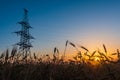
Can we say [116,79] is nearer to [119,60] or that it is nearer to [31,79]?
[119,60]

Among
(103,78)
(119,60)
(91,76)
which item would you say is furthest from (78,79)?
(119,60)

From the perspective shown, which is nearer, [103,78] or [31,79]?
[103,78]

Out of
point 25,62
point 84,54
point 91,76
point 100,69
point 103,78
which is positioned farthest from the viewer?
point 25,62

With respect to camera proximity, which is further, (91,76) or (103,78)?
(91,76)

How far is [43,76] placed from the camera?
17.8 feet

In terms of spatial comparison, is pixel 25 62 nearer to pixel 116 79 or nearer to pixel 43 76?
pixel 43 76

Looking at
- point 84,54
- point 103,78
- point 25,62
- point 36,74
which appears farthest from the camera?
point 25,62

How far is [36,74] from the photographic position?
5273 mm

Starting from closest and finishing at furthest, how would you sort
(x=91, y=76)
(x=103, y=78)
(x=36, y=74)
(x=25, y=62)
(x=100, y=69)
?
(x=103, y=78) → (x=91, y=76) → (x=36, y=74) → (x=100, y=69) → (x=25, y=62)

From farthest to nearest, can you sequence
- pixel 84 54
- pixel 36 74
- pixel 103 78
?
pixel 84 54 → pixel 36 74 → pixel 103 78

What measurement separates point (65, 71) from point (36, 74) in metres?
0.92

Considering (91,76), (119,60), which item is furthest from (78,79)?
(119,60)

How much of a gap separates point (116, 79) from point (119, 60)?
0.44 metres

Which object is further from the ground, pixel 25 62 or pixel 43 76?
pixel 25 62
